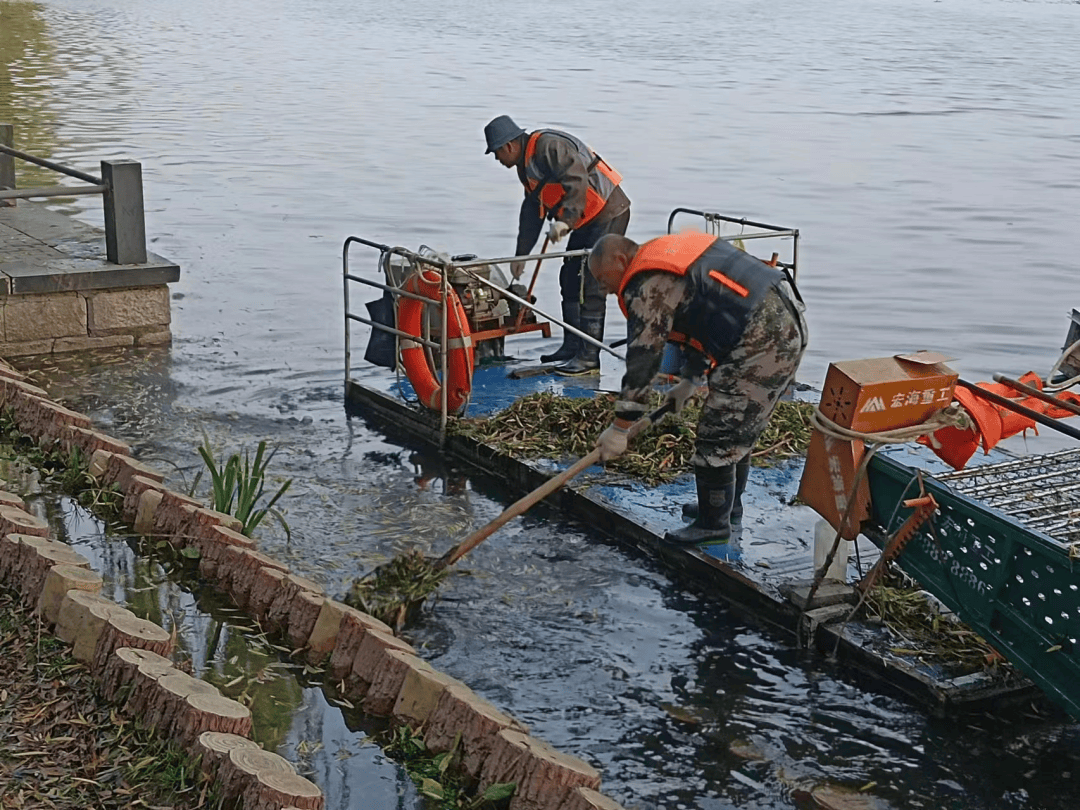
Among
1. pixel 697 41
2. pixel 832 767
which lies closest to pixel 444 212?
pixel 832 767

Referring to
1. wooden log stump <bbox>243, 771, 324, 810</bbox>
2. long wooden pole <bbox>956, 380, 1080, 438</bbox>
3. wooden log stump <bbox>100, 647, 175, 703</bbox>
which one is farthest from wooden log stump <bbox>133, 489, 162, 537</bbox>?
long wooden pole <bbox>956, 380, 1080, 438</bbox>

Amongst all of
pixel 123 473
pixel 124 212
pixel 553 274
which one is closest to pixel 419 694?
pixel 123 473

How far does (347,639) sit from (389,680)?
0.31 m

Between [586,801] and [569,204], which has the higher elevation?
[569,204]

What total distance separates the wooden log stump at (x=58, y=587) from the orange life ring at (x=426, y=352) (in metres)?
3.93

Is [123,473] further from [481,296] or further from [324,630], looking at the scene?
[481,296]

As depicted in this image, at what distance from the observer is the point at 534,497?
649 centimetres

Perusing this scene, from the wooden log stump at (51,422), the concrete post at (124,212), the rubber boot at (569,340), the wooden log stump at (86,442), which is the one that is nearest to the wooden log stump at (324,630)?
the wooden log stump at (86,442)

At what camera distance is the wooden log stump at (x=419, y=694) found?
16.2 ft

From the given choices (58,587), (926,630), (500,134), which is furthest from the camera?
(500,134)

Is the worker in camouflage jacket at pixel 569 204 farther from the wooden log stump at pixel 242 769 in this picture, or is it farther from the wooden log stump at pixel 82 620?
the wooden log stump at pixel 242 769

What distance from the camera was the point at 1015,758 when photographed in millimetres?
5496

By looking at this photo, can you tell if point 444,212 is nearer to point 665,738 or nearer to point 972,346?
point 972,346

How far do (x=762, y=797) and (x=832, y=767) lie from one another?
1.23 feet
